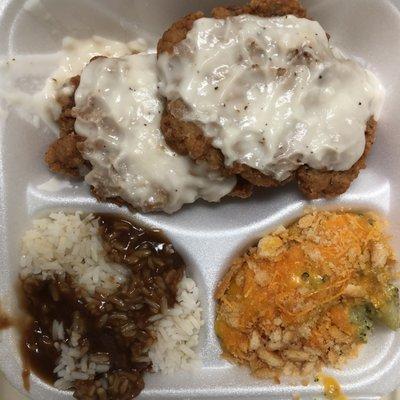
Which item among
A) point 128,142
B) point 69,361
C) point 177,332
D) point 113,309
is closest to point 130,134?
point 128,142

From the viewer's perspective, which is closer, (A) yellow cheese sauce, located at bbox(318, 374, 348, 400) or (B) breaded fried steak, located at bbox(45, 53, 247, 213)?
(B) breaded fried steak, located at bbox(45, 53, 247, 213)

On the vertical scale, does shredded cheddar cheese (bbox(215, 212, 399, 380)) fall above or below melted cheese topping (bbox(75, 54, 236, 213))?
below

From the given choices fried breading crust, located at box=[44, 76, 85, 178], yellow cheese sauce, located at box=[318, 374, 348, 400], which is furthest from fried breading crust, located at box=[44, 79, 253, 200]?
yellow cheese sauce, located at box=[318, 374, 348, 400]

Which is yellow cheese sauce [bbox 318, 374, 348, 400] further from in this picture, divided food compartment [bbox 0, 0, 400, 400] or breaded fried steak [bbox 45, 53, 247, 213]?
breaded fried steak [bbox 45, 53, 247, 213]

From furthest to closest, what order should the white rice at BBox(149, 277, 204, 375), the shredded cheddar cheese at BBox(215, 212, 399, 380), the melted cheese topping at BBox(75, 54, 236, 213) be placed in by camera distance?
the white rice at BBox(149, 277, 204, 375)
the shredded cheddar cheese at BBox(215, 212, 399, 380)
the melted cheese topping at BBox(75, 54, 236, 213)

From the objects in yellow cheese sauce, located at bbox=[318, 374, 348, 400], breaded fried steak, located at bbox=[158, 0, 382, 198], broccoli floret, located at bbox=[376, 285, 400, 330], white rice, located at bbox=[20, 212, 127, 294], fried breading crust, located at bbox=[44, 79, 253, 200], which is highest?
breaded fried steak, located at bbox=[158, 0, 382, 198]

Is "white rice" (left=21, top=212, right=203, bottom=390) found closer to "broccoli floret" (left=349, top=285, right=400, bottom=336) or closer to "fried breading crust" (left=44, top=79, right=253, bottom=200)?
"fried breading crust" (left=44, top=79, right=253, bottom=200)

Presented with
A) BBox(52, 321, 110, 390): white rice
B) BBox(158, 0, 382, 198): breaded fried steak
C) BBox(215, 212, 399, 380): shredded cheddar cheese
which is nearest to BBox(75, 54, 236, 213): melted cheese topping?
BBox(158, 0, 382, 198): breaded fried steak

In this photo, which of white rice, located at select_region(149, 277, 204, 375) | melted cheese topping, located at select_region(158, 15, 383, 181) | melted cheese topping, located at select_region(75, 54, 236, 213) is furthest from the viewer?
white rice, located at select_region(149, 277, 204, 375)

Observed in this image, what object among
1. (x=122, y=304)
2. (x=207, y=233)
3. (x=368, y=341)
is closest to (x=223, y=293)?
(x=207, y=233)
